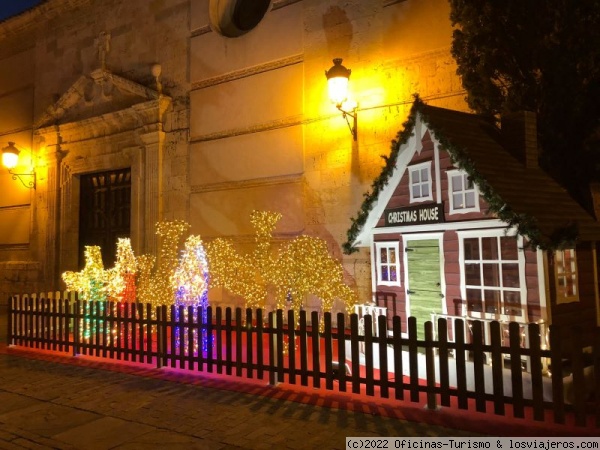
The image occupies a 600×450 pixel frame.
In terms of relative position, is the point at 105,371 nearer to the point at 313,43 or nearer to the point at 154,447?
the point at 154,447

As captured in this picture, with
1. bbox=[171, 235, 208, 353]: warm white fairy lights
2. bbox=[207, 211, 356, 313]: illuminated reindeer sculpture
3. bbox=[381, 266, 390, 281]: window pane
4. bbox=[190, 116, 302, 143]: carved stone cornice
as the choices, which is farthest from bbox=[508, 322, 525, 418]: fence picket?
bbox=[190, 116, 302, 143]: carved stone cornice

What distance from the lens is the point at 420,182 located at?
6.29 meters

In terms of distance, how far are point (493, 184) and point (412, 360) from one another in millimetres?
2158

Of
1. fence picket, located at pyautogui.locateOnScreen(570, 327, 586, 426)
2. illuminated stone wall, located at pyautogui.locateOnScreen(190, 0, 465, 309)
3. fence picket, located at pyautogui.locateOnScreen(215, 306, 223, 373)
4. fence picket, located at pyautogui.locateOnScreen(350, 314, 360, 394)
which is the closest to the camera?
fence picket, located at pyautogui.locateOnScreen(570, 327, 586, 426)

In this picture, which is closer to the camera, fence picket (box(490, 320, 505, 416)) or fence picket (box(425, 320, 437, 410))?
fence picket (box(490, 320, 505, 416))

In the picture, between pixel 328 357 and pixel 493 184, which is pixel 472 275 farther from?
pixel 328 357

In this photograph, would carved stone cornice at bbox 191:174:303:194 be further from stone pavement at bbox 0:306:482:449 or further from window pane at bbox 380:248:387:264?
stone pavement at bbox 0:306:482:449

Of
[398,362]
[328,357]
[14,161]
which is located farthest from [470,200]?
[14,161]

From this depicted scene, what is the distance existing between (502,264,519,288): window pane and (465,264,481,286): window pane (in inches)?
11.4

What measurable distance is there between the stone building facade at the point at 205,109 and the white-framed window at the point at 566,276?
12.9ft

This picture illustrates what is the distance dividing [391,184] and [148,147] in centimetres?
879

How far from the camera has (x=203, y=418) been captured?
16.5 ft

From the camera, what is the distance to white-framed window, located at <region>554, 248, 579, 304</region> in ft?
17.9

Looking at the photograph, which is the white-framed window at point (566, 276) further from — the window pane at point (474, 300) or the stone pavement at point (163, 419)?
the stone pavement at point (163, 419)
